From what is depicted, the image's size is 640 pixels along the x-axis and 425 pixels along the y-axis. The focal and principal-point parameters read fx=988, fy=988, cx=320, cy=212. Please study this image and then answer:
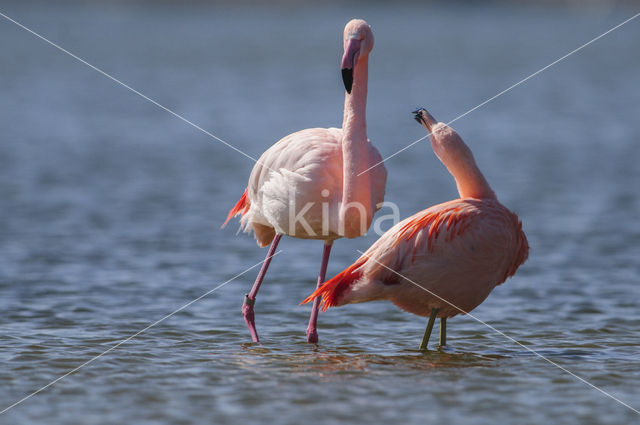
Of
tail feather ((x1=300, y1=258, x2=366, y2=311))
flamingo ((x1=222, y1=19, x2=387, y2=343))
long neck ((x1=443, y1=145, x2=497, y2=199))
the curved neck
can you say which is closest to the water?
tail feather ((x1=300, y1=258, x2=366, y2=311))

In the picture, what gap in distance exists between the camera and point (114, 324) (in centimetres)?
755

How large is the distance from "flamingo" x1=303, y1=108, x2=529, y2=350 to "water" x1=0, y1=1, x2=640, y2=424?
1.41ft

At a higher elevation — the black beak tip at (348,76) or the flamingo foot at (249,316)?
the black beak tip at (348,76)

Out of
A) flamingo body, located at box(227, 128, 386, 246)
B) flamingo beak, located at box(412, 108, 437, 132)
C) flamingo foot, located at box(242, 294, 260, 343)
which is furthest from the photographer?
flamingo foot, located at box(242, 294, 260, 343)

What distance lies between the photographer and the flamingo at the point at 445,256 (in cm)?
641

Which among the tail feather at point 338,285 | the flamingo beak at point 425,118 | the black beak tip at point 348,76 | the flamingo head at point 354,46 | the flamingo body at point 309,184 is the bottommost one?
the tail feather at point 338,285

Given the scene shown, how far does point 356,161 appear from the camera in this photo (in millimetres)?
6734

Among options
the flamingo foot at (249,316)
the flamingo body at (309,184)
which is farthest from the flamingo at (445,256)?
the flamingo foot at (249,316)

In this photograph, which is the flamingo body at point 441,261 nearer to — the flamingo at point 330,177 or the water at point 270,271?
the flamingo at point 330,177

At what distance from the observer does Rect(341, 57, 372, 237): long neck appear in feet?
21.8

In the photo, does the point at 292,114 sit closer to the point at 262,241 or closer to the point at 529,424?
the point at 262,241

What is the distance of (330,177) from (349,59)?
2.81ft
